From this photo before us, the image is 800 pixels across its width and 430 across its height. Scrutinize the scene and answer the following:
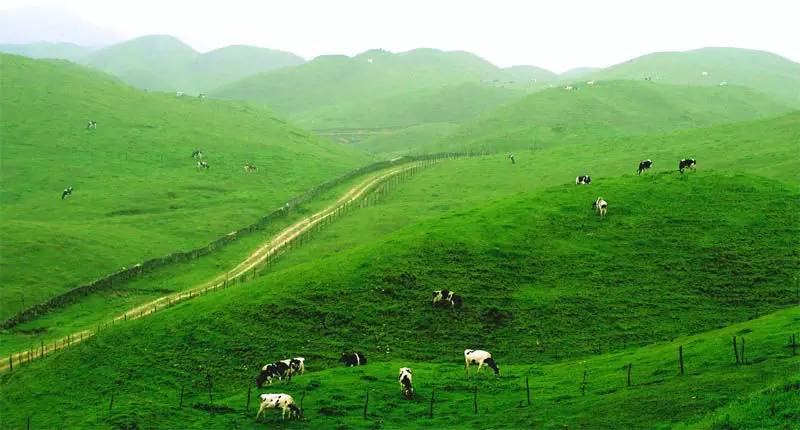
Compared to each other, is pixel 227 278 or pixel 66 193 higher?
pixel 66 193

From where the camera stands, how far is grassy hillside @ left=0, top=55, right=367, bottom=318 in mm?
83438

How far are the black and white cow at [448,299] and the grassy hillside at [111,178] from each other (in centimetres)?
4133

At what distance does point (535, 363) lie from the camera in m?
45.6

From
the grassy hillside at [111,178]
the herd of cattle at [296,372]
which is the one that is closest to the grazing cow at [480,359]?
the herd of cattle at [296,372]

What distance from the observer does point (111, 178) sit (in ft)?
440

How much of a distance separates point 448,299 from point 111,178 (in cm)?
10008

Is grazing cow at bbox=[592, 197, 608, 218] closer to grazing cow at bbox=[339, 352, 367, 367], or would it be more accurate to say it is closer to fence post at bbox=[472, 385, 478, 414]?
grazing cow at bbox=[339, 352, 367, 367]

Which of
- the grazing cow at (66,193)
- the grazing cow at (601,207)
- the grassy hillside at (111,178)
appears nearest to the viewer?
the grazing cow at (601,207)

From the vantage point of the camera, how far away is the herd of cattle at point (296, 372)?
1366 inches

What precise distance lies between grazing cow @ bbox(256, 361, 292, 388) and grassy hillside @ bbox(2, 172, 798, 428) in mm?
1008

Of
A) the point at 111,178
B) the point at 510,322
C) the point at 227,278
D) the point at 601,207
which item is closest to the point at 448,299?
the point at 510,322

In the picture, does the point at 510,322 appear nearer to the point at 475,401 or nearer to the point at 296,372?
the point at 296,372

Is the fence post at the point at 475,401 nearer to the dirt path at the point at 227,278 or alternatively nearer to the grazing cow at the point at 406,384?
the grazing cow at the point at 406,384

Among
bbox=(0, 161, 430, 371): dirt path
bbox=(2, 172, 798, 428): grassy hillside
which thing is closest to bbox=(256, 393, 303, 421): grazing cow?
bbox=(2, 172, 798, 428): grassy hillside
